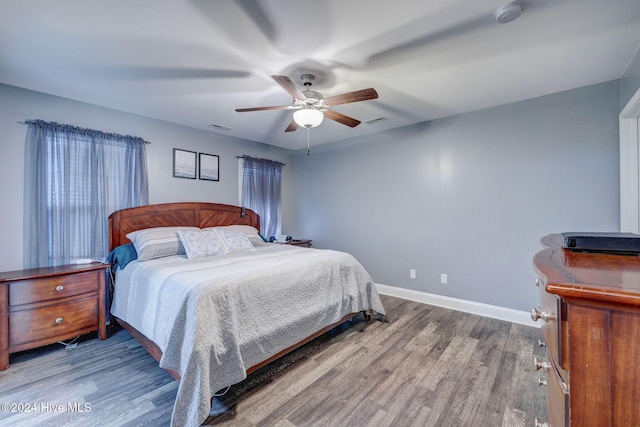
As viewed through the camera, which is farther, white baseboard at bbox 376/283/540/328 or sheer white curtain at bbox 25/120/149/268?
white baseboard at bbox 376/283/540/328

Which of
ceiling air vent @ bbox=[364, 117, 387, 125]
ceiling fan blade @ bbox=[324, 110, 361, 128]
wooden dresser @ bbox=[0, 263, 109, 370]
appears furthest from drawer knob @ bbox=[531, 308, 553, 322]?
wooden dresser @ bbox=[0, 263, 109, 370]

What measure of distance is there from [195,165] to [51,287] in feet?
6.93

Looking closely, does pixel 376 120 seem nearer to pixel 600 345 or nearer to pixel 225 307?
pixel 225 307

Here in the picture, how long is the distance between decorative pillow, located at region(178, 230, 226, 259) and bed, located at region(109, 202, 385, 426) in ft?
0.03

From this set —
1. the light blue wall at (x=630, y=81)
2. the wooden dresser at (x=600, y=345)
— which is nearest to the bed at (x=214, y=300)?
the wooden dresser at (x=600, y=345)

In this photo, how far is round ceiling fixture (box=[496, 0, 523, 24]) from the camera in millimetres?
1576

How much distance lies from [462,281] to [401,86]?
247cm

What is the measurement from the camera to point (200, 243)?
304 cm

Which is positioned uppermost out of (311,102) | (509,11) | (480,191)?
(509,11)

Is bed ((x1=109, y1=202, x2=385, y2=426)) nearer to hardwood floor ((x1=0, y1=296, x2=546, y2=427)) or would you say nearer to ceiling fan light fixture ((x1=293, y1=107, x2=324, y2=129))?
hardwood floor ((x1=0, y1=296, x2=546, y2=427))

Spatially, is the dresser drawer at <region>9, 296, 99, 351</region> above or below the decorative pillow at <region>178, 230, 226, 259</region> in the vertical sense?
below

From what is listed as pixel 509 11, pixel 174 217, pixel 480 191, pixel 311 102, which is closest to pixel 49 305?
pixel 174 217

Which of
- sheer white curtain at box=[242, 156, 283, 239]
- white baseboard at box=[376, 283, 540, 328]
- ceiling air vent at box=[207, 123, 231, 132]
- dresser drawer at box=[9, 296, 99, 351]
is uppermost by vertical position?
ceiling air vent at box=[207, 123, 231, 132]

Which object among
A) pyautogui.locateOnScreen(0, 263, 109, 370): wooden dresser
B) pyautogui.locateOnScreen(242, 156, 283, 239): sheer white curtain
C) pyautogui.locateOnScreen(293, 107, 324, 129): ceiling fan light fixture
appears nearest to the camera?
pyautogui.locateOnScreen(0, 263, 109, 370): wooden dresser
